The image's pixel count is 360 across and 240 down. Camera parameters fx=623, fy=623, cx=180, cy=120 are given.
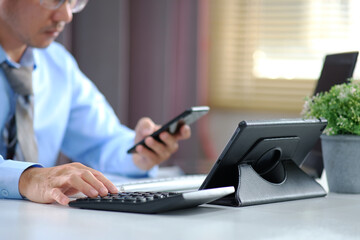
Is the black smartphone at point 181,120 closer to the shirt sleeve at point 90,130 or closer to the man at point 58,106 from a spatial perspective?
the man at point 58,106

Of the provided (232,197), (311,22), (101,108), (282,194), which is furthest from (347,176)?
(311,22)

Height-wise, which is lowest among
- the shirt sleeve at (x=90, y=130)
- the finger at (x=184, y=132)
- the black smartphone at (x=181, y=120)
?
the shirt sleeve at (x=90, y=130)

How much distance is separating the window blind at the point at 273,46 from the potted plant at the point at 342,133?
2098mm

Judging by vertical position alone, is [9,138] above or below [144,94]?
above

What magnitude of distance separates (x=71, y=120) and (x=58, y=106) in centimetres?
13

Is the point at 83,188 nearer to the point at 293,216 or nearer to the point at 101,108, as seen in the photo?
the point at 293,216

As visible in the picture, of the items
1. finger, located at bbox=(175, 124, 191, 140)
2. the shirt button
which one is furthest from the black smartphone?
the shirt button

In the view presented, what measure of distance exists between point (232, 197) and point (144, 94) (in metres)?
2.41

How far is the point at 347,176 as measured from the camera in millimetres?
1181

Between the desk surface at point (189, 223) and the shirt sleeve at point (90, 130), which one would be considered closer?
the desk surface at point (189, 223)

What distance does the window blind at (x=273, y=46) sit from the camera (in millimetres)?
3246

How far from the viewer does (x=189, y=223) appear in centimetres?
82

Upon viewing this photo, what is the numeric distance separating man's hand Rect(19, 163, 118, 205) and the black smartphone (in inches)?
18.4

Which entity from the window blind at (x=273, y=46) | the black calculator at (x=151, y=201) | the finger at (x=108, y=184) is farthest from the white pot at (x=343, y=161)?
the window blind at (x=273, y=46)
